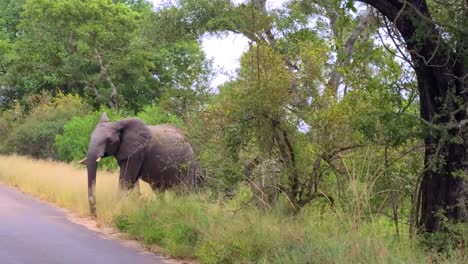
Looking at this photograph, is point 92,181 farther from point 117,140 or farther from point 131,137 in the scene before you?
point 131,137

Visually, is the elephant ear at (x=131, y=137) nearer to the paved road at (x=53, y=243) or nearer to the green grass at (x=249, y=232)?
the green grass at (x=249, y=232)

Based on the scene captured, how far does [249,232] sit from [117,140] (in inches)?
331

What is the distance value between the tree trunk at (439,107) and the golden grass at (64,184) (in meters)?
7.94

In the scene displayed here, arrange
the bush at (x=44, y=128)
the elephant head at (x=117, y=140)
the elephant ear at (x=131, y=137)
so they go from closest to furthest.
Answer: the elephant head at (x=117, y=140) → the elephant ear at (x=131, y=137) → the bush at (x=44, y=128)

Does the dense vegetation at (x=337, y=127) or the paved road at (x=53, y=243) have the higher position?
the dense vegetation at (x=337, y=127)

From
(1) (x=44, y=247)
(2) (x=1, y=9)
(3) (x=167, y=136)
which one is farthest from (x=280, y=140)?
(2) (x=1, y=9)

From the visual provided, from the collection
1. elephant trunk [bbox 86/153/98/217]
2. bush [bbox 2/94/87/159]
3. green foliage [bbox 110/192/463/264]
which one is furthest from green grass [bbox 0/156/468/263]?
bush [bbox 2/94/87/159]

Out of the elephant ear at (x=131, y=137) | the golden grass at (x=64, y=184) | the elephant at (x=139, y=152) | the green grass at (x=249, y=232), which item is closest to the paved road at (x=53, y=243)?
the green grass at (x=249, y=232)

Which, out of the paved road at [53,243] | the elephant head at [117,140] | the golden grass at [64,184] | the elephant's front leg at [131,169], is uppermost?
the elephant head at [117,140]

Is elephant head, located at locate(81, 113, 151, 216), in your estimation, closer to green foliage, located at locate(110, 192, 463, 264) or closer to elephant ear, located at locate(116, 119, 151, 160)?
elephant ear, located at locate(116, 119, 151, 160)

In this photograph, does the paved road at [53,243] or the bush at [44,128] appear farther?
the bush at [44,128]

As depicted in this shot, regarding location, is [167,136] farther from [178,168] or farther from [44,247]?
[44,247]

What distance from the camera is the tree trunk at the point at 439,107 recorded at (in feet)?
26.5

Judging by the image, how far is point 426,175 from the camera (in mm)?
8586
